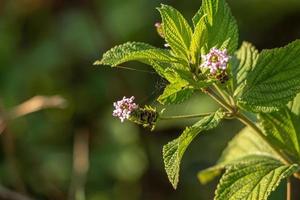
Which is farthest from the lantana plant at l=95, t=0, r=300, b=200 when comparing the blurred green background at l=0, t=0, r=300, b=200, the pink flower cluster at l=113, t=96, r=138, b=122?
the blurred green background at l=0, t=0, r=300, b=200

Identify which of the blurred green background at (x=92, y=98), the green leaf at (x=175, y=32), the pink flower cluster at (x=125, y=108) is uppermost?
the blurred green background at (x=92, y=98)

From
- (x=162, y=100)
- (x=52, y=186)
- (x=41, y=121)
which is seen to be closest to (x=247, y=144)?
(x=162, y=100)

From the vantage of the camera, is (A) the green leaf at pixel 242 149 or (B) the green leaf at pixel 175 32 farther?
(A) the green leaf at pixel 242 149

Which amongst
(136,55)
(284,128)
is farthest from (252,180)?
(136,55)

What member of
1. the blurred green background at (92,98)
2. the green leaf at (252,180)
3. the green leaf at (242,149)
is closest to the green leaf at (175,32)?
the green leaf at (252,180)

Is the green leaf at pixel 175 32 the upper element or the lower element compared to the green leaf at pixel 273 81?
upper

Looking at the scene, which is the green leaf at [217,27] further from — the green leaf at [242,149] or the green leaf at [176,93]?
the green leaf at [242,149]

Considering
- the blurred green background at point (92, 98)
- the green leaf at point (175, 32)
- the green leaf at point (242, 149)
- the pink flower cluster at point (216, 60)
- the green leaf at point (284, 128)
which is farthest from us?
the blurred green background at point (92, 98)

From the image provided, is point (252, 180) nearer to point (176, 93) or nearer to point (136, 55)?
point (176, 93)
